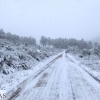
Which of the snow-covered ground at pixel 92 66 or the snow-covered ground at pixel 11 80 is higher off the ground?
the snow-covered ground at pixel 92 66

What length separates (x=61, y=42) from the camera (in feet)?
390

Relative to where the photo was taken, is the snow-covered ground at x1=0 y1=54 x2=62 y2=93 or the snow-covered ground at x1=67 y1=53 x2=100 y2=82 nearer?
the snow-covered ground at x1=0 y1=54 x2=62 y2=93

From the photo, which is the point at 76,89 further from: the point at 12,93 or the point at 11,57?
the point at 11,57

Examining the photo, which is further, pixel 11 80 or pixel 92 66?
pixel 92 66

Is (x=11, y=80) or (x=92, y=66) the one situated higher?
(x=92, y=66)

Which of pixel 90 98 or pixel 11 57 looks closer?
pixel 90 98

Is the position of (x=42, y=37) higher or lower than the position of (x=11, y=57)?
higher

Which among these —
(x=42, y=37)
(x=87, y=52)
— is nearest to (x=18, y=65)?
(x=87, y=52)

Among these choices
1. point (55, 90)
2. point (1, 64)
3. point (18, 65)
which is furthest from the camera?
point (18, 65)

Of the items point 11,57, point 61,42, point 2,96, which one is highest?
point 61,42

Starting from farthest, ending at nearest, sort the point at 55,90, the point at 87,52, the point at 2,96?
the point at 87,52, the point at 55,90, the point at 2,96

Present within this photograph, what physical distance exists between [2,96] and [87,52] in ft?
103

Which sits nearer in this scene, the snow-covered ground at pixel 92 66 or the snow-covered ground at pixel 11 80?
the snow-covered ground at pixel 11 80

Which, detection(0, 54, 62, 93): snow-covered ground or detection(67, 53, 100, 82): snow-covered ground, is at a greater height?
detection(67, 53, 100, 82): snow-covered ground
